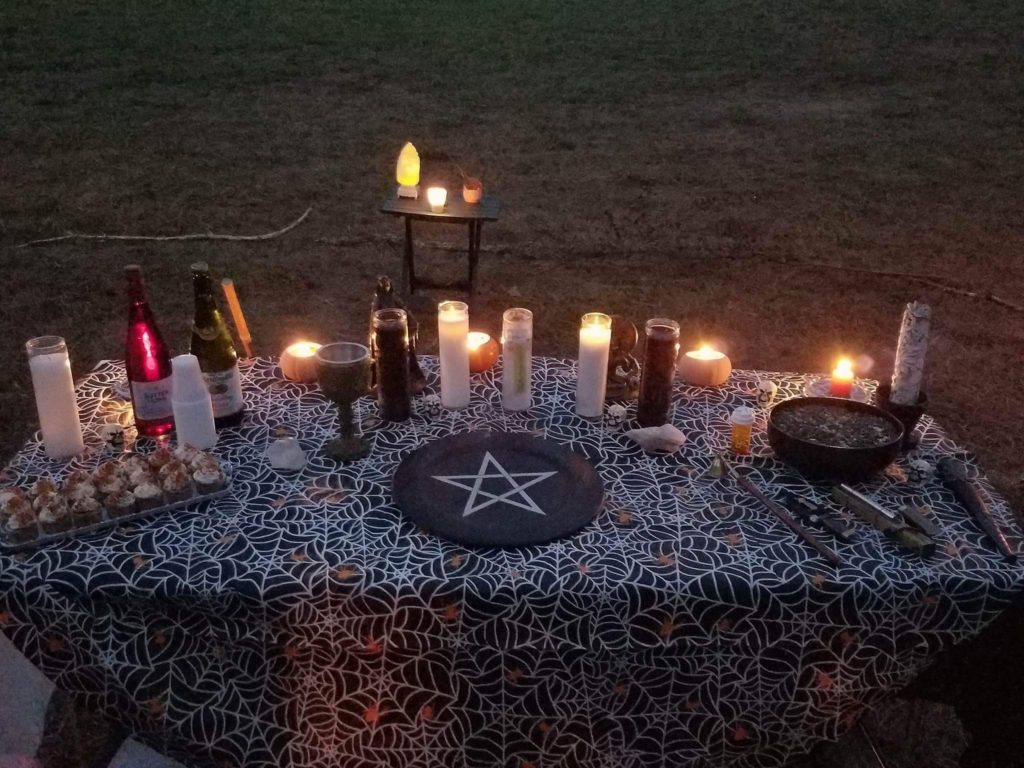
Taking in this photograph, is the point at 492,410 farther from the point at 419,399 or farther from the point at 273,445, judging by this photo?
the point at 273,445

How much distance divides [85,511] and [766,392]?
1.32 meters

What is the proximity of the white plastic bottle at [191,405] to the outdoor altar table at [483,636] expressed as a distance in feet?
0.74

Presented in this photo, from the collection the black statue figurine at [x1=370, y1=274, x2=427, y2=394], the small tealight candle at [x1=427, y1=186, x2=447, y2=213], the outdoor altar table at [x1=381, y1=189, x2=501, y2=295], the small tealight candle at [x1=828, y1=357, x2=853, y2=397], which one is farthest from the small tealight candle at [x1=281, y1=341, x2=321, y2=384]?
the small tealight candle at [x1=427, y1=186, x2=447, y2=213]

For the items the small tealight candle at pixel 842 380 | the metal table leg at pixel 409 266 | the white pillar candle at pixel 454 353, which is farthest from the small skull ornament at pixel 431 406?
the metal table leg at pixel 409 266

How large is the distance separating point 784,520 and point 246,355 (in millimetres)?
1279

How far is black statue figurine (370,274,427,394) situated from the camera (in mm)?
1748

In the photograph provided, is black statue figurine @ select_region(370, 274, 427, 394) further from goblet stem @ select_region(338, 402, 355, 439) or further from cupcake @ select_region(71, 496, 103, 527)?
cupcake @ select_region(71, 496, 103, 527)

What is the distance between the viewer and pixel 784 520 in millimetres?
1456

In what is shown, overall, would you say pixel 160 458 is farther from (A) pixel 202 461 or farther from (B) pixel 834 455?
(B) pixel 834 455

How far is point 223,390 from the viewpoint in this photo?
67.1 inches

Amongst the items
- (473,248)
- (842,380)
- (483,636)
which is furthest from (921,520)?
(473,248)

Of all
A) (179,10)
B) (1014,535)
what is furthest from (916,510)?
(179,10)

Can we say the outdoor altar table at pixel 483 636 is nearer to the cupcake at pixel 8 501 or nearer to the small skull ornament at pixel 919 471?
the cupcake at pixel 8 501

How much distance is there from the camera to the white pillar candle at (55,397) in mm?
1547
